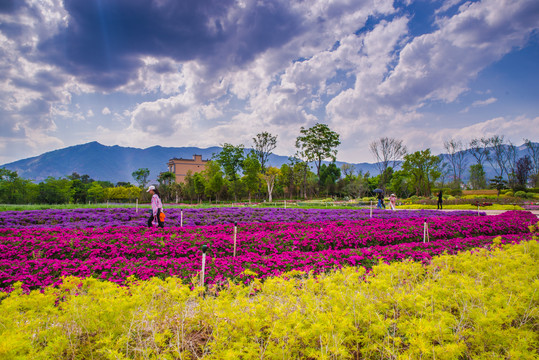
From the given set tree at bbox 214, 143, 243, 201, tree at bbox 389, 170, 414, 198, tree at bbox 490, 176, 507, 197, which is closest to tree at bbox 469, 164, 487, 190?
tree at bbox 490, 176, 507, 197

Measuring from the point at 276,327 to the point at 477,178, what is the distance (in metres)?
76.0

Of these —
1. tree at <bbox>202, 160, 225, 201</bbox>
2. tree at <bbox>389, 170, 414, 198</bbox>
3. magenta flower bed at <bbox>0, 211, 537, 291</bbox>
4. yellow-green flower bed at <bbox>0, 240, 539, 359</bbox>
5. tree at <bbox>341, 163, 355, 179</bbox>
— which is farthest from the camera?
tree at <bbox>341, 163, 355, 179</bbox>

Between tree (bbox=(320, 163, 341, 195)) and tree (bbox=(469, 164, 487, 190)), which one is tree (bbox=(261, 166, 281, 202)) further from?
tree (bbox=(469, 164, 487, 190))

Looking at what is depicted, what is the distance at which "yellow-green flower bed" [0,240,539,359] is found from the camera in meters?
2.03

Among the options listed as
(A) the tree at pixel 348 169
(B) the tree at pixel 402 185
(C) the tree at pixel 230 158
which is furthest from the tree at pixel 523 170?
(C) the tree at pixel 230 158

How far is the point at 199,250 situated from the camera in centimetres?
674

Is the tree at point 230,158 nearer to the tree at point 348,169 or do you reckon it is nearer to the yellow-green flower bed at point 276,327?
the tree at point 348,169

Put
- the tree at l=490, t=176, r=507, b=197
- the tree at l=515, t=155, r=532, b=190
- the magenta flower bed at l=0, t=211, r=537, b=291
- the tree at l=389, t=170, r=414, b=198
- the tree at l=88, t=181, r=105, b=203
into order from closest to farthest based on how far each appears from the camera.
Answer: the magenta flower bed at l=0, t=211, r=537, b=291 → the tree at l=490, t=176, r=507, b=197 → the tree at l=515, t=155, r=532, b=190 → the tree at l=389, t=170, r=414, b=198 → the tree at l=88, t=181, r=105, b=203

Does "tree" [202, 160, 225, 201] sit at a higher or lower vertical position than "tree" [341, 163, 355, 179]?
lower

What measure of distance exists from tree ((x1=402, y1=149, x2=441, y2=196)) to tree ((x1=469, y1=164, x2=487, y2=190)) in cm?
1683

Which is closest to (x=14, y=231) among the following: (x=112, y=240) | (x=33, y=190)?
(x=112, y=240)

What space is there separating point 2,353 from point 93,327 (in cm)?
83

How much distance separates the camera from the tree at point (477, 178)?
5919 centimetres

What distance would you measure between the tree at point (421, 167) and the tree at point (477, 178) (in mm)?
16833
